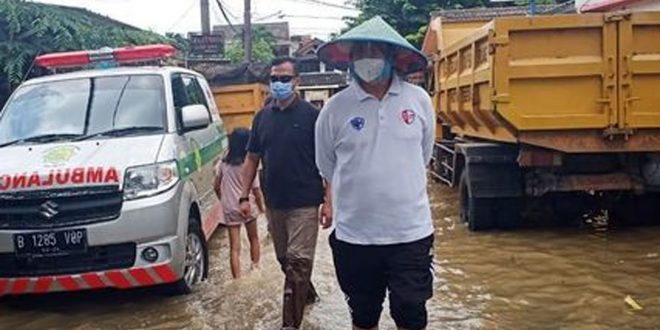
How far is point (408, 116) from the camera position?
11.7 feet

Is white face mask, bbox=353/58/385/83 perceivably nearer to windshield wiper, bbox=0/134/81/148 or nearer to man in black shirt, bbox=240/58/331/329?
man in black shirt, bbox=240/58/331/329

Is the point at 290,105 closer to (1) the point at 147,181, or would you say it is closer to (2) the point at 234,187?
(1) the point at 147,181

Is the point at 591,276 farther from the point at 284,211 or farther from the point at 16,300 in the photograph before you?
the point at 16,300

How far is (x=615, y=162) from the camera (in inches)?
303

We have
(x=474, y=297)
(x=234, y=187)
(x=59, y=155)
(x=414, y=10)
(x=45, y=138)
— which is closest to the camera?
(x=59, y=155)

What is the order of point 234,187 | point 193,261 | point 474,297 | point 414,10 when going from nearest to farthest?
point 474,297, point 193,261, point 234,187, point 414,10

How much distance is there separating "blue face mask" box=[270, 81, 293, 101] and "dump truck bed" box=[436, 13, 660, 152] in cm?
270

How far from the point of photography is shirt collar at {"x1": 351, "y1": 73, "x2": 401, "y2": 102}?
141 inches

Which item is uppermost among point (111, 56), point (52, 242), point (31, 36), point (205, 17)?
point (205, 17)

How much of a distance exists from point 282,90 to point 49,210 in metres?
1.87

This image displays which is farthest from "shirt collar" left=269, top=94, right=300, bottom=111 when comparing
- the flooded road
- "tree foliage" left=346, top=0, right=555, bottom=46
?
"tree foliage" left=346, top=0, right=555, bottom=46

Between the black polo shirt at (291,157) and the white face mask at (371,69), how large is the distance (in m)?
1.48

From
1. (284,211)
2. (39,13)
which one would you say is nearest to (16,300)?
(284,211)

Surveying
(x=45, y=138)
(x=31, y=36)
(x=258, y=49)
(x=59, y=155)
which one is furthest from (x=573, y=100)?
(x=258, y=49)
